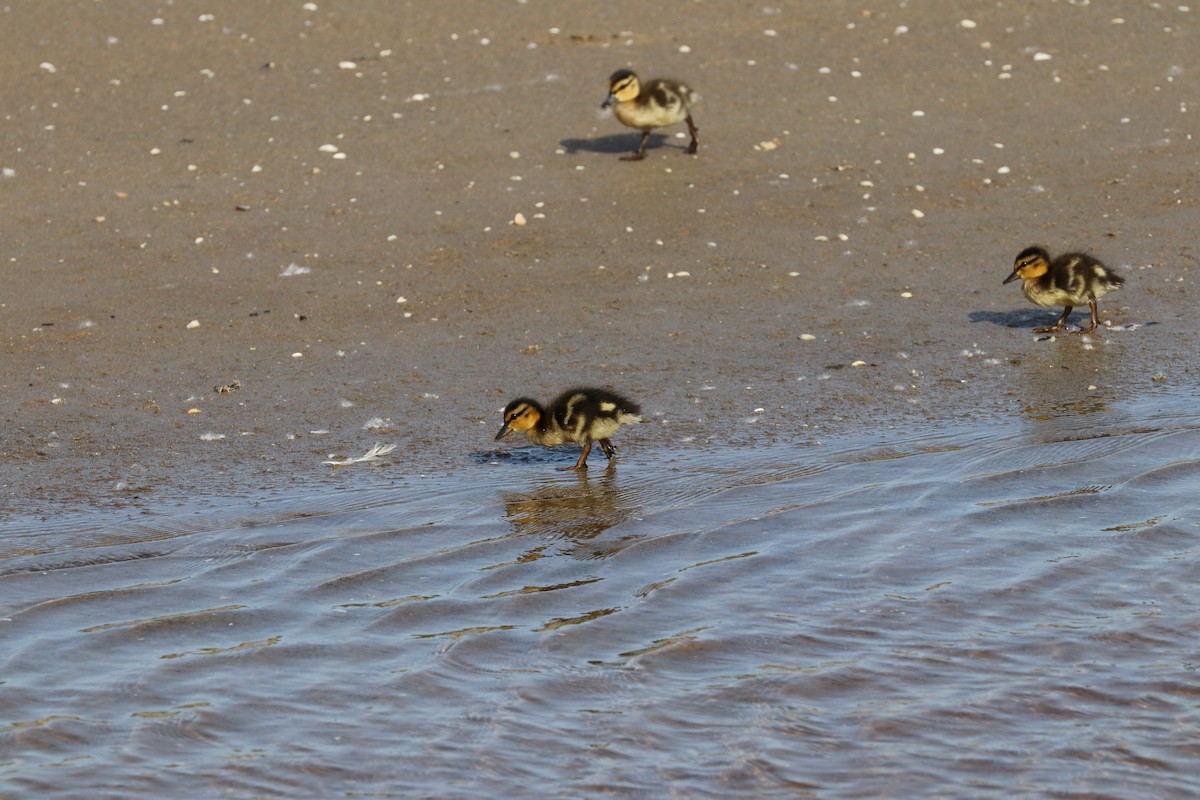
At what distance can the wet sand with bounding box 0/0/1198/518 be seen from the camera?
26.4 feet

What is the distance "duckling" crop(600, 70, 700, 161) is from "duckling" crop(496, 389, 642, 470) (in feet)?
14.6

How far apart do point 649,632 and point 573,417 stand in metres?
1.50

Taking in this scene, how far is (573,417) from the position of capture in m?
7.27

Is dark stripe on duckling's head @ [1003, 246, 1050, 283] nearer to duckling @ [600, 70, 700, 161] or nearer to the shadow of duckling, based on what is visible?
duckling @ [600, 70, 700, 161]

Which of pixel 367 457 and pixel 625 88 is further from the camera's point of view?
pixel 625 88

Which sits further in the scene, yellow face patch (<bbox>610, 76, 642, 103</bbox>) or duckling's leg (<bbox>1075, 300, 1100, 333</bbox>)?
yellow face patch (<bbox>610, 76, 642, 103</bbox>)

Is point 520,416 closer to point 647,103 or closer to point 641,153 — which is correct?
point 647,103

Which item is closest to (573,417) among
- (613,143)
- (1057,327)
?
(1057,327)

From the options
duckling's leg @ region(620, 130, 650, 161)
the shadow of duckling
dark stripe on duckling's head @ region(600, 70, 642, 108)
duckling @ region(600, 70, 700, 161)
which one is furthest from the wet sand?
dark stripe on duckling's head @ region(600, 70, 642, 108)

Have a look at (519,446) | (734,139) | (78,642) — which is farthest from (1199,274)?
(78,642)

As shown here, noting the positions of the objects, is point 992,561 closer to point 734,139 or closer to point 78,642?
point 78,642

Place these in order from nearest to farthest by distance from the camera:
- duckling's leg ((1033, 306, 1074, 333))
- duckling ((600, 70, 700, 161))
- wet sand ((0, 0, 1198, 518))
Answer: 1. wet sand ((0, 0, 1198, 518))
2. duckling's leg ((1033, 306, 1074, 333))
3. duckling ((600, 70, 700, 161))

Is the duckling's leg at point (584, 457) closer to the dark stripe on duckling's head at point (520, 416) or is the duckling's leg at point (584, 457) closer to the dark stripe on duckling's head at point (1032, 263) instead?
the dark stripe on duckling's head at point (520, 416)

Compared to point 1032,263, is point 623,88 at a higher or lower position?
higher
